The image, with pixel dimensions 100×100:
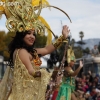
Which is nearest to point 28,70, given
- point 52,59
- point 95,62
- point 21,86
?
point 21,86

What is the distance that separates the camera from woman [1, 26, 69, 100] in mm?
4906

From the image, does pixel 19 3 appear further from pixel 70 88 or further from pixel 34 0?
pixel 70 88

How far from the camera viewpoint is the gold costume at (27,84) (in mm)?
4910

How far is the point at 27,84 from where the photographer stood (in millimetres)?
4957

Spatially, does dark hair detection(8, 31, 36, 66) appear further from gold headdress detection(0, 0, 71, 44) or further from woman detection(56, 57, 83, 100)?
woman detection(56, 57, 83, 100)

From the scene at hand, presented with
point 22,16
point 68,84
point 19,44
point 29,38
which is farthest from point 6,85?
point 68,84

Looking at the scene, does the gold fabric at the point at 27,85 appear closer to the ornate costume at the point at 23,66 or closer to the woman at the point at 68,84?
the ornate costume at the point at 23,66

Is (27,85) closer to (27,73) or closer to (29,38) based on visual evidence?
(27,73)

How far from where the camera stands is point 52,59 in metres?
17.3

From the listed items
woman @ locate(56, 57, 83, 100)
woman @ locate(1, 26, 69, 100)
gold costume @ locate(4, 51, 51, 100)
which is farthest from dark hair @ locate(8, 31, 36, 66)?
woman @ locate(56, 57, 83, 100)

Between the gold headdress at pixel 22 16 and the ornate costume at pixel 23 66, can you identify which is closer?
the ornate costume at pixel 23 66

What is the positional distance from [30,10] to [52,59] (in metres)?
12.0

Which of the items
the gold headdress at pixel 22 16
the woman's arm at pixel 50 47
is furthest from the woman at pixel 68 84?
the gold headdress at pixel 22 16

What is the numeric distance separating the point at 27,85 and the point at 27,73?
14 cm
